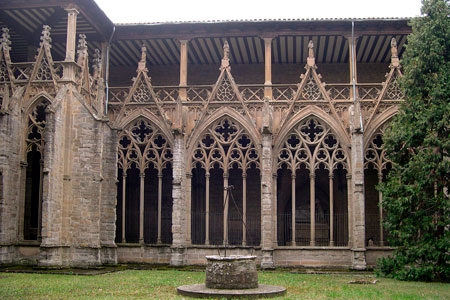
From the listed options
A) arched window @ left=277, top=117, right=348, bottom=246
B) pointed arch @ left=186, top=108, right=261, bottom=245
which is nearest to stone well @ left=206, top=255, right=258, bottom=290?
pointed arch @ left=186, top=108, right=261, bottom=245

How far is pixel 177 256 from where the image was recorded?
21203 mm

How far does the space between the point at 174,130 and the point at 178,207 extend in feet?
9.29

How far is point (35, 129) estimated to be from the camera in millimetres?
22688

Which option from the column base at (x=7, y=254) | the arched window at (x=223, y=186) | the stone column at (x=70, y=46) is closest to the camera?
the column base at (x=7, y=254)

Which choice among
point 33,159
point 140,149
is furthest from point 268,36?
point 33,159

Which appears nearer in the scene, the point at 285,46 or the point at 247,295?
the point at 247,295

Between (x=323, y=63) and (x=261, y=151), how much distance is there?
6.82 metres

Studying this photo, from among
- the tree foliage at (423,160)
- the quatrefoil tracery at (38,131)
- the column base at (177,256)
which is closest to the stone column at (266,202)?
the column base at (177,256)

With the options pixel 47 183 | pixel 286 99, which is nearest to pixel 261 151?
pixel 286 99

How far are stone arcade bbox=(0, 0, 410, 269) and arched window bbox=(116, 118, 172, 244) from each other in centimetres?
8

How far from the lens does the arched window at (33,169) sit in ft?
68.4

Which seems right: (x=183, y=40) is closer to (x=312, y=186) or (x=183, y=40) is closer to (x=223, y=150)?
(x=223, y=150)

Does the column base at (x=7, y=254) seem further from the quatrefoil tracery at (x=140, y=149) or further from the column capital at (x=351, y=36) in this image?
the column capital at (x=351, y=36)

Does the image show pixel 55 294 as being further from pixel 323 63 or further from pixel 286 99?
pixel 323 63
